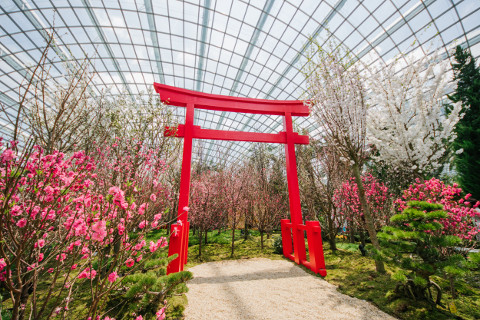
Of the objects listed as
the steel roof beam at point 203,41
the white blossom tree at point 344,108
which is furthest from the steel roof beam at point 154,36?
the white blossom tree at point 344,108

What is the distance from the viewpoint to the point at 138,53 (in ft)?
43.1

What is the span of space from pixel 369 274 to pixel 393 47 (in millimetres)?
10780

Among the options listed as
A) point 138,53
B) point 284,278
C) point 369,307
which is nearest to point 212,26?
→ point 138,53

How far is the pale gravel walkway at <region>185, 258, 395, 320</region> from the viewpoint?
3104 millimetres

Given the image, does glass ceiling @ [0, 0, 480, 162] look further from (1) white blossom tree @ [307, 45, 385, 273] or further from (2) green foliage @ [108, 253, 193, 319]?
(2) green foliage @ [108, 253, 193, 319]

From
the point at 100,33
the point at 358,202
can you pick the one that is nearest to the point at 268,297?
the point at 358,202

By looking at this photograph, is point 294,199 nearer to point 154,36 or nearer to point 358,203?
point 358,203

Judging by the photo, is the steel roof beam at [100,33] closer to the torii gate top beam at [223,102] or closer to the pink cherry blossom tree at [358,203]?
the torii gate top beam at [223,102]

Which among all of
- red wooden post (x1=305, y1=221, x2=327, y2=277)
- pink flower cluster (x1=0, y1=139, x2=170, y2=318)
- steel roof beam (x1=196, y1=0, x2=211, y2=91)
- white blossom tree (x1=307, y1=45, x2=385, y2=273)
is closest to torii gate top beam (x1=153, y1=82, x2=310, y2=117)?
white blossom tree (x1=307, y1=45, x2=385, y2=273)

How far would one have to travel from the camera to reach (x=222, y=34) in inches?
458

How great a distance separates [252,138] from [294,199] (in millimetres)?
2341

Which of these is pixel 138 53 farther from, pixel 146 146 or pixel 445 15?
pixel 445 15

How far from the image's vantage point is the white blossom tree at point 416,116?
430 cm

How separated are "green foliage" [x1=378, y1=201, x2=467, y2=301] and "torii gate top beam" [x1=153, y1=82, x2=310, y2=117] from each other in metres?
4.39
